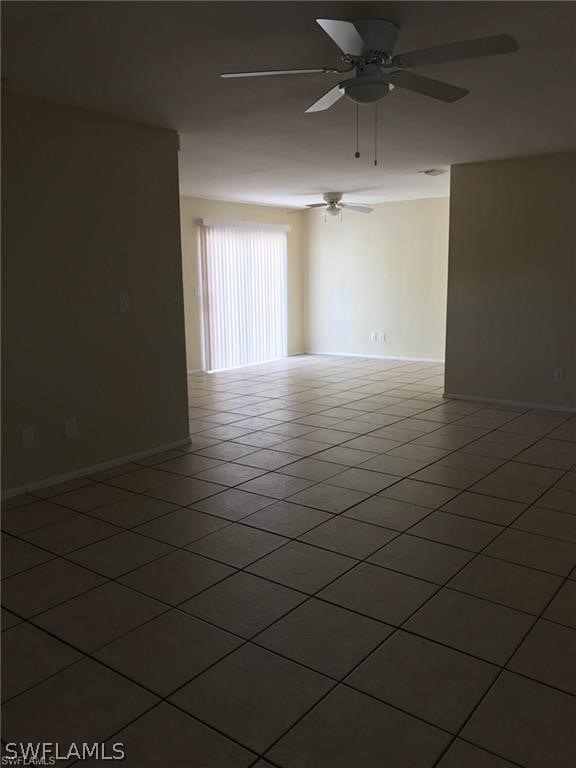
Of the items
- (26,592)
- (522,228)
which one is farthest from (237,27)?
(522,228)

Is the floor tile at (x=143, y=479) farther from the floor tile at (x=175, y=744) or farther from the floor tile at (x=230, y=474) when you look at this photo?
the floor tile at (x=175, y=744)

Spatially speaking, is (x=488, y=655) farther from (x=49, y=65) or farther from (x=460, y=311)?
(x=460, y=311)

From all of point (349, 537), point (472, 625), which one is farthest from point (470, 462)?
point (472, 625)

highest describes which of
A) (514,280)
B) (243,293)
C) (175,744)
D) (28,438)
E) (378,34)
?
(378,34)

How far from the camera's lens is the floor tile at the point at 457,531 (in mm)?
2809

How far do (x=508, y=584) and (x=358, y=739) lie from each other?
3.54ft

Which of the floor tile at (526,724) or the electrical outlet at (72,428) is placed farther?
the electrical outlet at (72,428)

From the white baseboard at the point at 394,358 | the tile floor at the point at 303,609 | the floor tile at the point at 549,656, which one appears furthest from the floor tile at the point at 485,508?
the white baseboard at the point at 394,358

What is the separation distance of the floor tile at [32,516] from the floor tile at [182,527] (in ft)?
1.70

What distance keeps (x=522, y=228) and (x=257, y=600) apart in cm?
454

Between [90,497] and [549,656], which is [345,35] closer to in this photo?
[549,656]

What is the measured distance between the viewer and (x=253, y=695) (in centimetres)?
182

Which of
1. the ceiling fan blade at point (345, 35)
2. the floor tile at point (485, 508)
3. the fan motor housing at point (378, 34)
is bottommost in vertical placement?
the floor tile at point (485, 508)

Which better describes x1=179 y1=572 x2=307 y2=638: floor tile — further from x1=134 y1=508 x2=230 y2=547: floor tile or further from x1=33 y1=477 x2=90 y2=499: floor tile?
x1=33 y1=477 x2=90 y2=499: floor tile
